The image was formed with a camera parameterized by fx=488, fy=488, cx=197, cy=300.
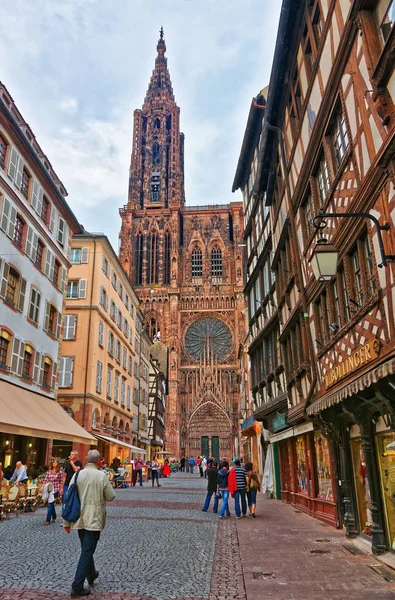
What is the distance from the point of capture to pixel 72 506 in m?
5.38

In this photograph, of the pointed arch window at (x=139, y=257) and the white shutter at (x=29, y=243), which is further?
the pointed arch window at (x=139, y=257)

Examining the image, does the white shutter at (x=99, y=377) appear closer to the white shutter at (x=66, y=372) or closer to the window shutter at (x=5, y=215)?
the white shutter at (x=66, y=372)

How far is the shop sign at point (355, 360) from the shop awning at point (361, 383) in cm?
48

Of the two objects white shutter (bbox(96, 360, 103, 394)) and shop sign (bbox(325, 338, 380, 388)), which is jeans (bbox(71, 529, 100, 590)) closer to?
shop sign (bbox(325, 338, 380, 388))

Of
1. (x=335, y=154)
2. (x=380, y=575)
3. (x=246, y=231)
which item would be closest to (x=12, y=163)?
(x=246, y=231)

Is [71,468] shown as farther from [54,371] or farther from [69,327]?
[69,327]

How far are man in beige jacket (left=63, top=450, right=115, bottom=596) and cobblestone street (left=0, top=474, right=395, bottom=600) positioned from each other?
8.3 inches

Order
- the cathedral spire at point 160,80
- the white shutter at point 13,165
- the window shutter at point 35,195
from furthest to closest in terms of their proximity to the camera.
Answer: the cathedral spire at point 160,80 < the window shutter at point 35,195 < the white shutter at point 13,165

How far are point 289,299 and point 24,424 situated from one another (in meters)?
8.27

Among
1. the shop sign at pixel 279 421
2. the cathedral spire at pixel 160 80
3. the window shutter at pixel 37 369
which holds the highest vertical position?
the cathedral spire at pixel 160 80

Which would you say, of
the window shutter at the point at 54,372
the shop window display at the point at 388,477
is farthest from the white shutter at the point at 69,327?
the shop window display at the point at 388,477

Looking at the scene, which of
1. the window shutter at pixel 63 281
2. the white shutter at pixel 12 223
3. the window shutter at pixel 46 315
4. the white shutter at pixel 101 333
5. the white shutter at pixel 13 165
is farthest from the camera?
the white shutter at pixel 101 333

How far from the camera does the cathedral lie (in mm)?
58156

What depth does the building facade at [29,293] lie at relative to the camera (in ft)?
52.6
